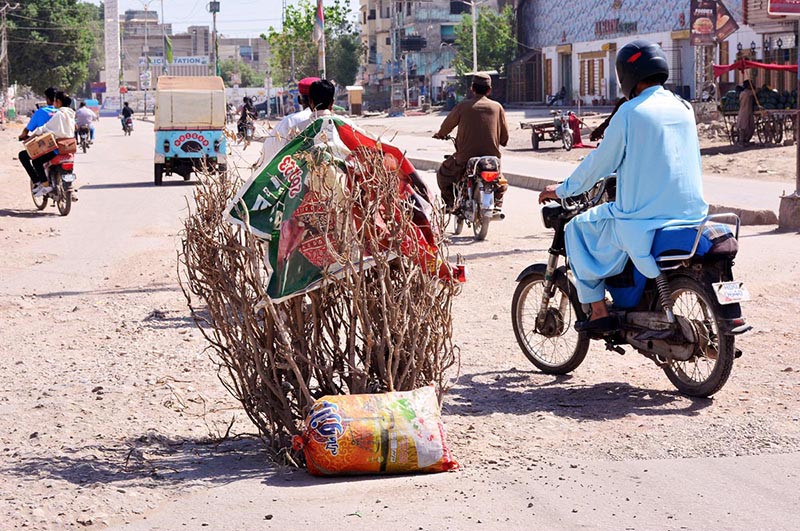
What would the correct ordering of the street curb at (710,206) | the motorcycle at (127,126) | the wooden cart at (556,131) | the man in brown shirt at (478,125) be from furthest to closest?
the motorcycle at (127,126) → the wooden cart at (556,131) → the street curb at (710,206) → the man in brown shirt at (478,125)

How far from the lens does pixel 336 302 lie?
16.6 ft

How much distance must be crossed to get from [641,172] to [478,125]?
7.09 metres

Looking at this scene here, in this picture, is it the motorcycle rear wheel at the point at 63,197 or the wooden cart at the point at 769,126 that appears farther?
the wooden cart at the point at 769,126

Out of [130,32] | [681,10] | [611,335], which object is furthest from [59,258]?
[130,32]

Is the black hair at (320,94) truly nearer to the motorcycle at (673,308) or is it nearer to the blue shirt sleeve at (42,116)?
the motorcycle at (673,308)

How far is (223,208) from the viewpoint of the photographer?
5.15 metres

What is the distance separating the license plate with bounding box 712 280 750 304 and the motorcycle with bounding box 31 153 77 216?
1333 cm

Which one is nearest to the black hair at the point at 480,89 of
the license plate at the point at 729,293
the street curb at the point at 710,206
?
the street curb at the point at 710,206

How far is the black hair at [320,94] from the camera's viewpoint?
7.52 meters

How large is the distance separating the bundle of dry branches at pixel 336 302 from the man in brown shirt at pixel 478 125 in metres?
7.71

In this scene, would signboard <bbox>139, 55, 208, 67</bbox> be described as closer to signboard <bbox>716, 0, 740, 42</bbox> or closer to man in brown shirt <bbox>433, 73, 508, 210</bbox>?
signboard <bbox>716, 0, 740, 42</bbox>

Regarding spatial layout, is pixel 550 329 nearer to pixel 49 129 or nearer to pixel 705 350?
pixel 705 350

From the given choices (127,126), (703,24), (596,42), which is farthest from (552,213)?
(596,42)

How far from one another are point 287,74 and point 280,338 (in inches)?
3801
